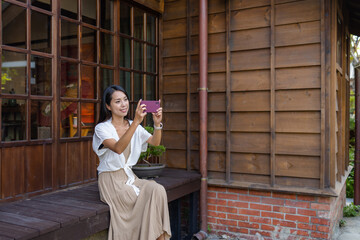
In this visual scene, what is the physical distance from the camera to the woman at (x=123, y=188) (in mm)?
2350

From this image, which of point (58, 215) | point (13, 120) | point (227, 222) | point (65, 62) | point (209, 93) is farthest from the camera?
point (209, 93)

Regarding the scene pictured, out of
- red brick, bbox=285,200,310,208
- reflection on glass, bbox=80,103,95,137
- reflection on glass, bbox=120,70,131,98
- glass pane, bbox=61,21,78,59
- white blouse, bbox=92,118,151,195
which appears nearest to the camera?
white blouse, bbox=92,118,151,195

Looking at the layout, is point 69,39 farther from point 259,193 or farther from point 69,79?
point 259,193

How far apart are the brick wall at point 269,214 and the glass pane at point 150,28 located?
1.90 meters

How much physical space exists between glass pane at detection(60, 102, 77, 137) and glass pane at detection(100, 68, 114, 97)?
0.39 metres

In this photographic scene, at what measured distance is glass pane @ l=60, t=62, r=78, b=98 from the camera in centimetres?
291

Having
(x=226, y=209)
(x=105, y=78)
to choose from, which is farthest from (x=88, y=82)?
(x=226, y=209)

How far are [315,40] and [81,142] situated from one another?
2449mm

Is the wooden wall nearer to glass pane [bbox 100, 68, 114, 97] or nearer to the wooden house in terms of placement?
the wooden house

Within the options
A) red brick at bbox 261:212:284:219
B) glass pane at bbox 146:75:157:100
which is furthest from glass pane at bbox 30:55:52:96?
red brick at bbox 261:212:284:219

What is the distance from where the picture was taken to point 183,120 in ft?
13.1

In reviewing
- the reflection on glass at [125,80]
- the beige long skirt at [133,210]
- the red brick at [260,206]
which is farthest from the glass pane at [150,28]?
the red brick at [260,206]

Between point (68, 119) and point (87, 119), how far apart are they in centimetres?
23

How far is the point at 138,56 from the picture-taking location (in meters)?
3.81
